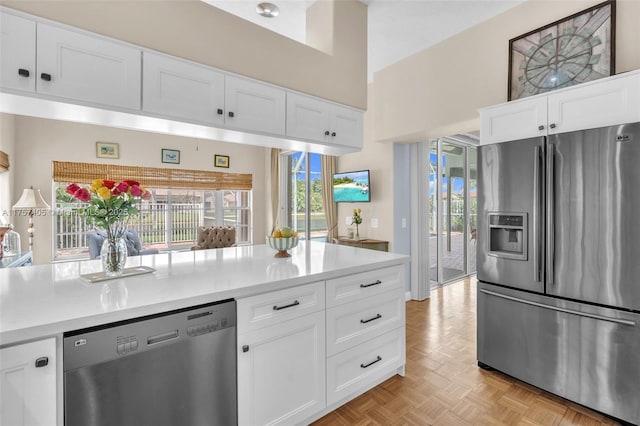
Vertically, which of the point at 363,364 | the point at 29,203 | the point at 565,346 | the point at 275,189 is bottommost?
the point at 363,364

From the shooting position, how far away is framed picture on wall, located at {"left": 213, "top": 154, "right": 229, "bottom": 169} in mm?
6222

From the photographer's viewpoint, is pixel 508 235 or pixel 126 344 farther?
pixel 508 235

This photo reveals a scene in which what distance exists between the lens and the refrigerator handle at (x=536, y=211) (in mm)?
2074

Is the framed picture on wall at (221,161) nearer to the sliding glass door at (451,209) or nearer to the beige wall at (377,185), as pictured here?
the beige wall at (377,185)

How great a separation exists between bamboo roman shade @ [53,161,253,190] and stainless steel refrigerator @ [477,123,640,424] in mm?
5136

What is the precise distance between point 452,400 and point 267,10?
3.38 metres

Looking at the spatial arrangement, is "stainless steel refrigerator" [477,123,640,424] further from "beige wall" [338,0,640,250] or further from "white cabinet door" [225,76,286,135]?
"white cabinet door" [225,76,286,135]

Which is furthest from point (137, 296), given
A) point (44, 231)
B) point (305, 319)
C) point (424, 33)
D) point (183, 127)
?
point (44, 231)

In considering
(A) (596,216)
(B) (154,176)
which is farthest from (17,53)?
(B) (154,176)

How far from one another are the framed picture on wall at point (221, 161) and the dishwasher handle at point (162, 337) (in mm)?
5415

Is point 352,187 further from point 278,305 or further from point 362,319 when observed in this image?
point 278,305

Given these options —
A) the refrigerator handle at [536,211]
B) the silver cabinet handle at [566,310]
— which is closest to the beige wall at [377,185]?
the silver cabinet handle at [566,310]

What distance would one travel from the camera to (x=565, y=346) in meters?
1.97

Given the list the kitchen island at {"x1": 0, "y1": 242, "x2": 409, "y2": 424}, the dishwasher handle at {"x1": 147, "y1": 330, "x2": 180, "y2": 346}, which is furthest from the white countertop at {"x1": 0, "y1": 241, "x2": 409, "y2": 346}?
the dishwasher handle at {"x1": 147, "y1": 330, "x2": 180, "y2": 346}
